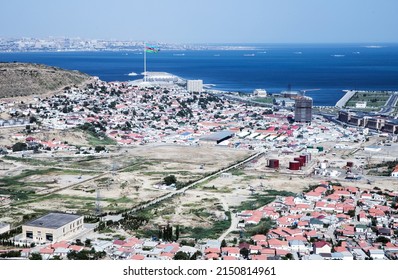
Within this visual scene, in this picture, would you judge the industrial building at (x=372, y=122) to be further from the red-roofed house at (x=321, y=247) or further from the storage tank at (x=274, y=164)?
the red-roofed house at (x=321, y=247)

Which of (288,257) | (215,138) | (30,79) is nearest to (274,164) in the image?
(215,138)

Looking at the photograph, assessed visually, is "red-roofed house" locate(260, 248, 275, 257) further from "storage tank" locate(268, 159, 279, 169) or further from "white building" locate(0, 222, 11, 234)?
"storage tank" locate(268, 159, 279, 169)

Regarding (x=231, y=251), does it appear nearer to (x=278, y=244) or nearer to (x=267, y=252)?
(x=267, y=252)

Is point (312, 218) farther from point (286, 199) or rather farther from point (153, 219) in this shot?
point (153, 219)

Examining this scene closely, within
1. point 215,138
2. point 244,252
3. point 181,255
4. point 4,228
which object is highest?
point 181,255

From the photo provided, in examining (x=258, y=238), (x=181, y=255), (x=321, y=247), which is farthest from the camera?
(x=258, y=238)
